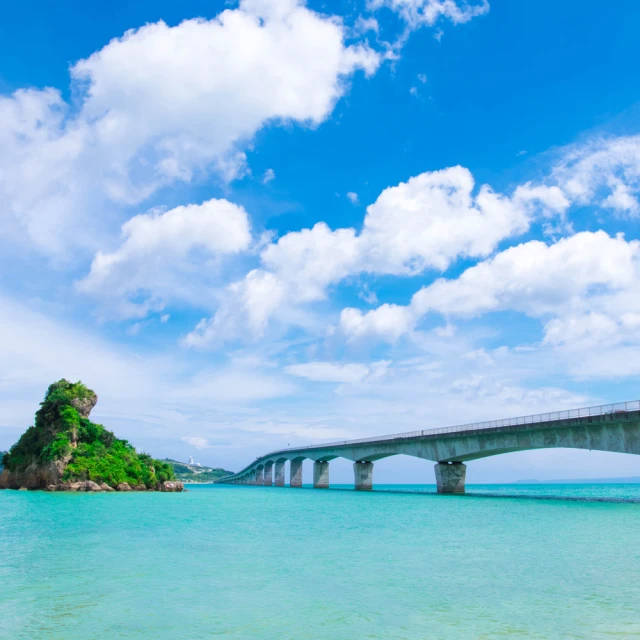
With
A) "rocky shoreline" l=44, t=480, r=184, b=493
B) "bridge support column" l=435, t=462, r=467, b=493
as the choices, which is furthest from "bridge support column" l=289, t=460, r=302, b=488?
"bridge support column" l=435, t=462, r=467, b=493

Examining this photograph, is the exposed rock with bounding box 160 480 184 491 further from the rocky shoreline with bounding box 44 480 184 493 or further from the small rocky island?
the rocky shoreline with bounding box 44 480 184 493

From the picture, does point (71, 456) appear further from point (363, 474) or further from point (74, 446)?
point (363, 474)

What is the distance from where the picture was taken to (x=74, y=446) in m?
73.4

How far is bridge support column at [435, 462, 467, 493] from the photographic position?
6530cm

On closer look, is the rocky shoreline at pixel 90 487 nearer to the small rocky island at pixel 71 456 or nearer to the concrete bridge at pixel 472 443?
the small rocky island at pixel 71 456

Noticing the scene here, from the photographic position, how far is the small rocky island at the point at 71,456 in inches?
2795

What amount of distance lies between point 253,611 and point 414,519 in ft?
73.9

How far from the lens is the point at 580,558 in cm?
1762

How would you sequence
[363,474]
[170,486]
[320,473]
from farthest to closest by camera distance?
[320,473], [363,474], [170,486]

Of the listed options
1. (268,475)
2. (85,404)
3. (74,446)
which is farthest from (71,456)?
(268,475)

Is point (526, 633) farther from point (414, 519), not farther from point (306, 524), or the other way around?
point (414, 519)

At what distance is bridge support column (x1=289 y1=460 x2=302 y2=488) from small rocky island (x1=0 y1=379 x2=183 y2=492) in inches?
1754

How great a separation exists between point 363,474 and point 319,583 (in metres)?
78.9

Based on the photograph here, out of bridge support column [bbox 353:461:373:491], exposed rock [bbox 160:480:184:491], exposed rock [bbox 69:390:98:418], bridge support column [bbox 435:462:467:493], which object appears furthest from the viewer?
bridge support column [bbox 353:461:373:491]
